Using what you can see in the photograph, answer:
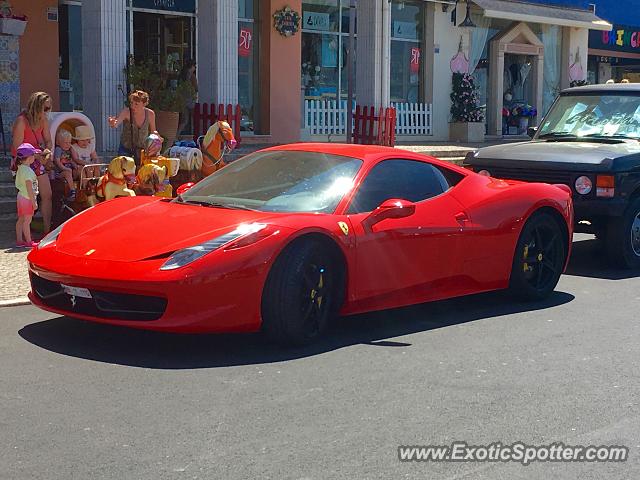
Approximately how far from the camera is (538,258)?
8.20m

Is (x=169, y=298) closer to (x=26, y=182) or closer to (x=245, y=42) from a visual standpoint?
(x=26, y=182)

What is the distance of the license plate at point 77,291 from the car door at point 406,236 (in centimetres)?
184

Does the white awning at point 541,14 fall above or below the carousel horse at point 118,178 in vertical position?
above

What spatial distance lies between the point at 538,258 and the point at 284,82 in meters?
12.3

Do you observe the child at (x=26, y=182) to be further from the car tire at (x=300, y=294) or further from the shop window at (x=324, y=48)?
the shop window at (x=324, y=48)

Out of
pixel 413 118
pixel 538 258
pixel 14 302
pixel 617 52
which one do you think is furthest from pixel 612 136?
pixel 617 52

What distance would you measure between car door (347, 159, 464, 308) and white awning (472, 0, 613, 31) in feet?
53.3

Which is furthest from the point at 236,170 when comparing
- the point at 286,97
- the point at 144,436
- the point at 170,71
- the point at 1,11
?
the point at 286,97

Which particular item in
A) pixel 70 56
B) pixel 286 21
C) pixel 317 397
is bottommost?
pixel 317 397

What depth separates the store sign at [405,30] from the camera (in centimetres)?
2267

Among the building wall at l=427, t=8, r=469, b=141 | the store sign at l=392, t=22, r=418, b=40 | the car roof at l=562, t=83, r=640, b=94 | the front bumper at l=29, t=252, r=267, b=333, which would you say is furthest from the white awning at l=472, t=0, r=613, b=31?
the front bumper at l=29, t=252, r=267, b=333

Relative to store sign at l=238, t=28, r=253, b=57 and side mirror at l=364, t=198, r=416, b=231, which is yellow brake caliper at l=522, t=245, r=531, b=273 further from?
store sign at l=238, t=28, r=253, b=57

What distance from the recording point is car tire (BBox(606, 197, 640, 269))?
32.0 ft

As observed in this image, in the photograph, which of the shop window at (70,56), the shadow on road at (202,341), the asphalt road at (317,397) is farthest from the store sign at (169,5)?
the shadow on road at (202,341)
